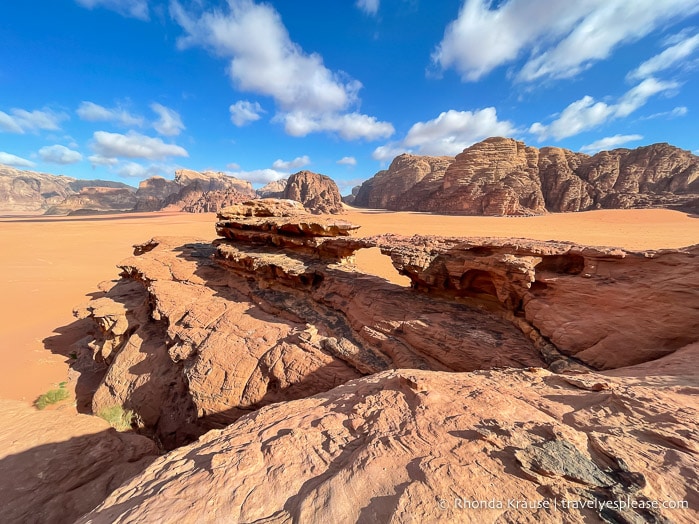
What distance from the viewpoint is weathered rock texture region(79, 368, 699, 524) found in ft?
5.53

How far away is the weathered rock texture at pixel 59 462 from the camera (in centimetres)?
364

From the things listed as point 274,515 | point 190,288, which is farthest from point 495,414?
point 190,288

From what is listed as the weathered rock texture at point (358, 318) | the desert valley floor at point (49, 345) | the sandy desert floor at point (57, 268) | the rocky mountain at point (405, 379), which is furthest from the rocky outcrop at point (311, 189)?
the rocky mountain at point (405, 379)

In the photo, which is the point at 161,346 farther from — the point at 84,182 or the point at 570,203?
the point at 84,182

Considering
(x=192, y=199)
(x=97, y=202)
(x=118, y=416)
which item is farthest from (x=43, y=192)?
(x=118, y=416)

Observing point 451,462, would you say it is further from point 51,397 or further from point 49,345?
point 49,345

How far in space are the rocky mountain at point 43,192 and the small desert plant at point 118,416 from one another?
10545 cm

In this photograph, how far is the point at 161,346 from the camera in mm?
6949

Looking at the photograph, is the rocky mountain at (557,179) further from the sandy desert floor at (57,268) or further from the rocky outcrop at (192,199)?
the rocky outcrop at (192,199)

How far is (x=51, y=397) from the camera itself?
617 cm

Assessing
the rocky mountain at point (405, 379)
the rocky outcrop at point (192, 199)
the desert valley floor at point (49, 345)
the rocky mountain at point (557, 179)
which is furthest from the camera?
the rocky outcrop at point (192, 199)

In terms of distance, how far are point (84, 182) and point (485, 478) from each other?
749ft

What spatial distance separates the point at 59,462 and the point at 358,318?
17.9 ft

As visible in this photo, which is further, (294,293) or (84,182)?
(84,182)
